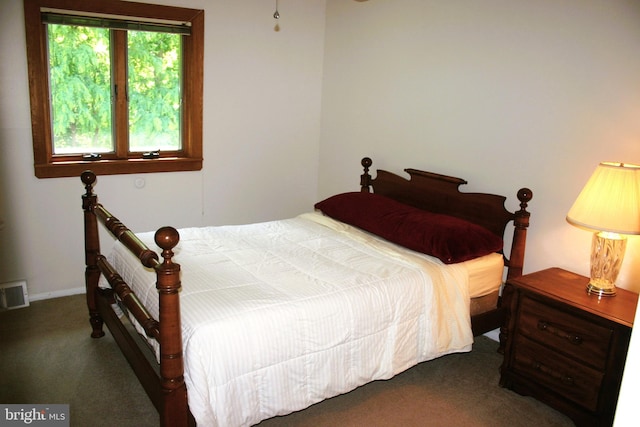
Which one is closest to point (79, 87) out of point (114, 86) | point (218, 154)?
point (114, 86)

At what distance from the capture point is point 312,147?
15.4 feet

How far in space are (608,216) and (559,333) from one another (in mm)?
596

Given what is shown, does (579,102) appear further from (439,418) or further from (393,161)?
(439,418)

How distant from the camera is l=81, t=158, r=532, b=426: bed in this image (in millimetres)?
1999

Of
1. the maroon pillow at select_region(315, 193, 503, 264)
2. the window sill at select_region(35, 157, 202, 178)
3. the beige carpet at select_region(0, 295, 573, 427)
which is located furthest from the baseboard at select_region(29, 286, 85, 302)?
the maroon pillow at select_region(315, 193, 503, 264)

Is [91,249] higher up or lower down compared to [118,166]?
lower down

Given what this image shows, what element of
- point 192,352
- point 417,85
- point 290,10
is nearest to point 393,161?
point 417,85

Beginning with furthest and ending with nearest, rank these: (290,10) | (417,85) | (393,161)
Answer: (290,10), (393,161), (417,85)

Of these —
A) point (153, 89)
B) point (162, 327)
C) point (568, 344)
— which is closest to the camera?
point (162, 327)

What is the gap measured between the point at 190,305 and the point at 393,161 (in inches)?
87.3

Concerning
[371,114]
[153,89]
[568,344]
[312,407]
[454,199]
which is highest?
[153,89]

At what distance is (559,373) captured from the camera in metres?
2.49

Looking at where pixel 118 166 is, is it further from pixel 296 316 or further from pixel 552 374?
pixel 552 374

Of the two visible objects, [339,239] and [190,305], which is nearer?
[190,305]
